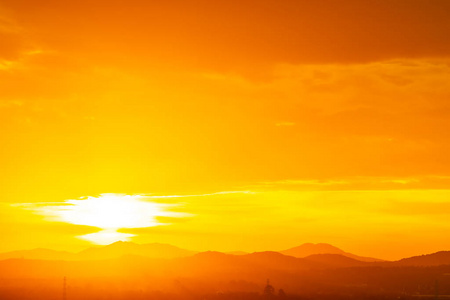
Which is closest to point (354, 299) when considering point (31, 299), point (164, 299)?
point (164, 299)

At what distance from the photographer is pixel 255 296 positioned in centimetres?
18688

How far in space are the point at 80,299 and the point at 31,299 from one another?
44.5 feet

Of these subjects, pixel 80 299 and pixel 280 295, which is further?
pixel 80 299

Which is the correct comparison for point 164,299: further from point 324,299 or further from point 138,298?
point 324,299

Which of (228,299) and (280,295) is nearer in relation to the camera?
(280,295)

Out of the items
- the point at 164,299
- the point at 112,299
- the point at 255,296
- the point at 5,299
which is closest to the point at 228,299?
the point at 255,296

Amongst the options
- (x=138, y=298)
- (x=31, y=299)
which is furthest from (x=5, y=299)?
(x=138, y=298)

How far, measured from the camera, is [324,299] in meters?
193

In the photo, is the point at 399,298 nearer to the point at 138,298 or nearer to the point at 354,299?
the point at 354,299

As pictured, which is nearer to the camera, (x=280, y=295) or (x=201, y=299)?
(x=280, y=295)

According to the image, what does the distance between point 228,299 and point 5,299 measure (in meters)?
58.9

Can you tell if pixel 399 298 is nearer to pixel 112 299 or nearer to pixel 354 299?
pixel 354 299

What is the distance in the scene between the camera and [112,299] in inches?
7771

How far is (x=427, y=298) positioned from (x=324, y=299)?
92.5 feet
